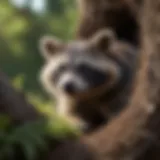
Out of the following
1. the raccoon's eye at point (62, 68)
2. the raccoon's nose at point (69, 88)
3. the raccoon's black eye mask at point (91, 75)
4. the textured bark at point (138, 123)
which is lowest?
the textured bark at point (138, 123)

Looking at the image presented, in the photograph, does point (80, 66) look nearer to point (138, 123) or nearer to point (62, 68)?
point (62, 68)

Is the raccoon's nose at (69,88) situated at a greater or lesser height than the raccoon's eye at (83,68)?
lesser

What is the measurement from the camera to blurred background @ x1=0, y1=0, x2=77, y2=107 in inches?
130

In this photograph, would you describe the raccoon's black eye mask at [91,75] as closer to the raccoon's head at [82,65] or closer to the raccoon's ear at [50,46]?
the raccoon's head at [82,65]

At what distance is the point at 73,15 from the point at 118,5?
771mm

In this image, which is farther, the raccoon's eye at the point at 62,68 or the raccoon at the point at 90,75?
the raccoon's eye at the point at 62,68

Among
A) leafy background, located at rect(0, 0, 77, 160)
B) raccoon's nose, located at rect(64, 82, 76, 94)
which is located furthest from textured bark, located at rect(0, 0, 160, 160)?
raccoon's nose, located at rect(64, 82, 76, 94)

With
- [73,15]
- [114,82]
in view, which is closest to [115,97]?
[114,82]

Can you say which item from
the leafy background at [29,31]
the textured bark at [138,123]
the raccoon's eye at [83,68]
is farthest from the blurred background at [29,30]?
the textured bark at [138,123]

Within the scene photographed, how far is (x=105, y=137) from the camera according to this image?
189 cm

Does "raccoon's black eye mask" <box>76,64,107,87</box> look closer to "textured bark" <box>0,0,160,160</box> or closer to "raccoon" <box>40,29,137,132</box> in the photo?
"raccoon" <box>40,29,137,132</box>

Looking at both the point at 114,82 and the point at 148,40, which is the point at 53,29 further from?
the point at 148,40

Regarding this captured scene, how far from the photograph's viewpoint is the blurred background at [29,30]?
10.8ft

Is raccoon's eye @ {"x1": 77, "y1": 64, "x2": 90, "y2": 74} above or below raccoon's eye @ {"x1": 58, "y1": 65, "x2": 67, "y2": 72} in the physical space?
below
